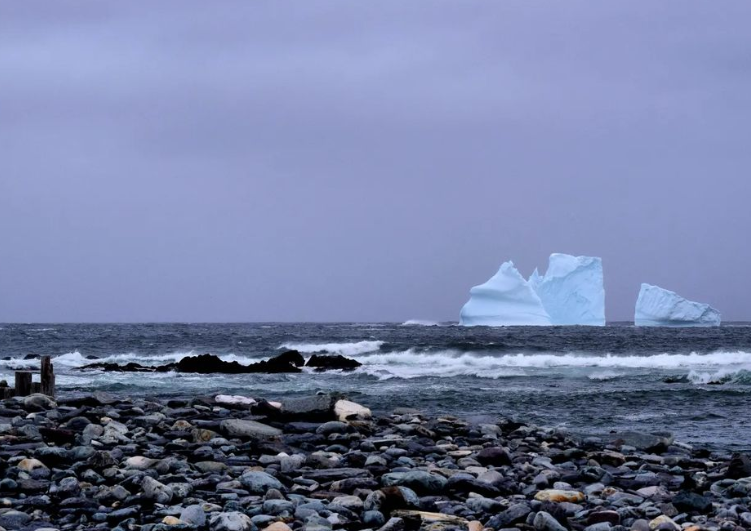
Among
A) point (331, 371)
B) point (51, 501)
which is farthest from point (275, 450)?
point (331, 371)

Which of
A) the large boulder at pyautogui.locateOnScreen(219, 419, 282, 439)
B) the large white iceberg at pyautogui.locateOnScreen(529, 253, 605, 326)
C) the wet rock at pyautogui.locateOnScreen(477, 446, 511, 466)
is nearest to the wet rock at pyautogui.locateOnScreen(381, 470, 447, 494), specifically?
the wet rock at pyautogui.locateOnScreen(477, 446, 511, 466)

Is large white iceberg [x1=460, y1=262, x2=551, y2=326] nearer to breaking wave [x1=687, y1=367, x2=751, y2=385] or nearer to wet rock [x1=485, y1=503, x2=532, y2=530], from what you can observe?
breaking wave [x1=687, y1=367, x2=751, y2=385]

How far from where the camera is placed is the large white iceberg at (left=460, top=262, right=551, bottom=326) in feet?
186

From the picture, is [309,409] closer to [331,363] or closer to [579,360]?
[331,363]

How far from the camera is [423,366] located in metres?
27.6

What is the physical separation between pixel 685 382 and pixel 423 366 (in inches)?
370

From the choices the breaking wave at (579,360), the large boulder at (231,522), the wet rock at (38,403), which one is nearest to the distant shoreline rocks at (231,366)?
the breaking wave at (579,360)

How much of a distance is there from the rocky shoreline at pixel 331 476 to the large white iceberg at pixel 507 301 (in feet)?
158

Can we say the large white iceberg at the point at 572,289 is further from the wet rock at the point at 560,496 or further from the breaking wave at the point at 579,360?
the wet rock at the point at 560,496

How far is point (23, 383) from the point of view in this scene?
10.2 meters

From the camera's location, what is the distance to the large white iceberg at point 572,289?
58.4 m

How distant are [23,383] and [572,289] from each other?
52806mm

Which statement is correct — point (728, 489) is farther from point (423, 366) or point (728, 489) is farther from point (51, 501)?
point (423, 366)

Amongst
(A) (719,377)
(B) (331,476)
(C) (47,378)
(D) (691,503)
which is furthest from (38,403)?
(A) (719,377)
